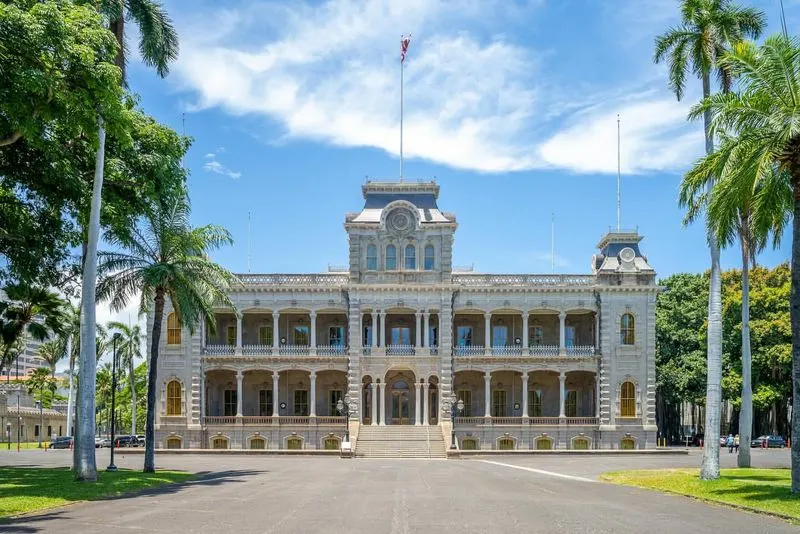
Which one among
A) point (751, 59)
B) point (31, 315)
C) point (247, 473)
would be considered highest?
point (751, 59)

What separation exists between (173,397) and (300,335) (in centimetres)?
996

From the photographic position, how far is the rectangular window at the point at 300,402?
64.3 meters

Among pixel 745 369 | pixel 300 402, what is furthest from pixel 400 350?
pixel 745 369

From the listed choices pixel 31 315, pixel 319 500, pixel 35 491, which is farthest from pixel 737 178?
pixel 31 315

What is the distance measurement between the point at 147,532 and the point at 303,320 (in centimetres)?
4771

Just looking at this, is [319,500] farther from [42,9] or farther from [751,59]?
[751,59]

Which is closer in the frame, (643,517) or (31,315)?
(643,517)

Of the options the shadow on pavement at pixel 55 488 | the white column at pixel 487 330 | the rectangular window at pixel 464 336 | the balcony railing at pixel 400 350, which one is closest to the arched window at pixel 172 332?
the balcony railing at pixel 400 350

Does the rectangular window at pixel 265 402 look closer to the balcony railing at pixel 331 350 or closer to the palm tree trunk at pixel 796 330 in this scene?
the balcony railing at pixel 331 350

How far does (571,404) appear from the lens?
64625 millimetres

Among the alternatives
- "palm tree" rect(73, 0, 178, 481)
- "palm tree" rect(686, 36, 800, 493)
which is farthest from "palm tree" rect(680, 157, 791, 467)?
"palm tree" rect(73, 0, 178, 481)

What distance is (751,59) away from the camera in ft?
79.3

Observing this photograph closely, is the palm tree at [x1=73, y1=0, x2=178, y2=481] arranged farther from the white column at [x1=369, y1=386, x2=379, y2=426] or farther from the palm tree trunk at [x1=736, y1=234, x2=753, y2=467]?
the white column at [x1=369, y1=386, x2=379, y2=426]

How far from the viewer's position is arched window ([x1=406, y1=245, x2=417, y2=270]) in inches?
2418
